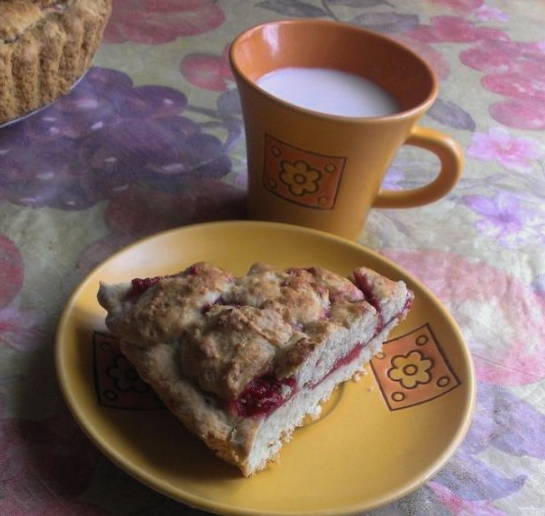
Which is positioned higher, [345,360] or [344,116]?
[344,116]

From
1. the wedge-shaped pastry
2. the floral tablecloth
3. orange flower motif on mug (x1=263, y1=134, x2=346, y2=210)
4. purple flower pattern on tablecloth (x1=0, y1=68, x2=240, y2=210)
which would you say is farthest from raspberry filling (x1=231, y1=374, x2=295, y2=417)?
purple flower pattern on tablecloth (x1=0, y1=68, x2=240, y2=210)

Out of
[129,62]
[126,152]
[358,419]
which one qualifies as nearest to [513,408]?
[358,419]

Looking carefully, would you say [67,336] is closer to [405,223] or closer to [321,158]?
[321,158]

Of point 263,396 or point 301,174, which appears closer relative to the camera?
point 263,396

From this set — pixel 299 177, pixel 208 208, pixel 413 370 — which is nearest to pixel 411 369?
pixel 413 370

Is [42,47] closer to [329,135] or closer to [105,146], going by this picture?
[105,146]

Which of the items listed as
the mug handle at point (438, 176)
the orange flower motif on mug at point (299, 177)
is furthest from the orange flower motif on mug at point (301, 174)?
the mug handle at point (438, 176)

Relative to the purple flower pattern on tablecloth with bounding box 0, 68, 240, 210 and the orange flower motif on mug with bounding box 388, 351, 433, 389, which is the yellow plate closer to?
the orange flower motif on mug with bounding box 388, 351, 433, 389

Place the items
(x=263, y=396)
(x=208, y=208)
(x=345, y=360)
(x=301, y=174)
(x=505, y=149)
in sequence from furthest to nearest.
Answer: (x=505, y=149)
(x=208, y=208)
(x=301, y=174)
(x=345, y=360)
(x=263, y=396)
